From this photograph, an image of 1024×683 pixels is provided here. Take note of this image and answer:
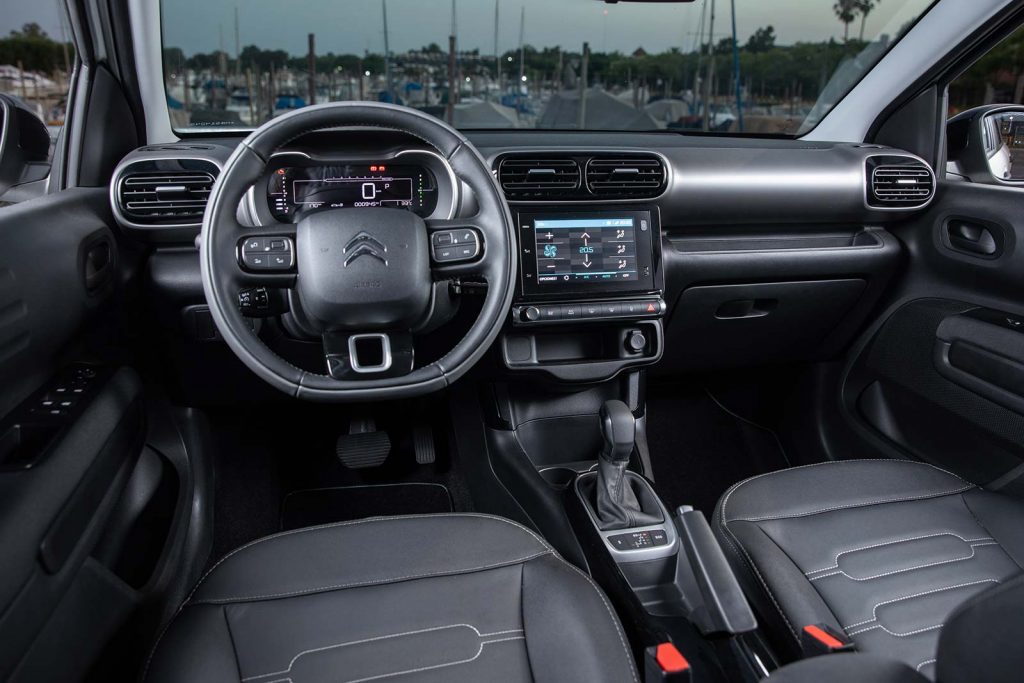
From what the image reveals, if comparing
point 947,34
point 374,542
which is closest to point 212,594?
point 374,542

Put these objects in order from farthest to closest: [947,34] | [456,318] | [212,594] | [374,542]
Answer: [947,34] < [456,318] < [374,542] < [212,594]

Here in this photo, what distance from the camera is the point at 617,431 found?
1.80 m

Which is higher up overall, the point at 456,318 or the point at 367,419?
the point at 456,318

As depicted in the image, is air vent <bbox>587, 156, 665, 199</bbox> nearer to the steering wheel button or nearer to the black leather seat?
the steering wheel button

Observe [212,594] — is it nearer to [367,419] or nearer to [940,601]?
[367,419]

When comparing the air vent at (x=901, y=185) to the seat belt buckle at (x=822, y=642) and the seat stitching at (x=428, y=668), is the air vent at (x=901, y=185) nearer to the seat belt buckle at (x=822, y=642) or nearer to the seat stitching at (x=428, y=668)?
the seat belt buckle at (x=822, y=642)

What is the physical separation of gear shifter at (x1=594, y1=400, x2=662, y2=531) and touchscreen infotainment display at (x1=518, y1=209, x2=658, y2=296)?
345mm

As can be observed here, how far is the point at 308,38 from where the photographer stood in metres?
2.44

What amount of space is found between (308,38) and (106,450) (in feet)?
5.08

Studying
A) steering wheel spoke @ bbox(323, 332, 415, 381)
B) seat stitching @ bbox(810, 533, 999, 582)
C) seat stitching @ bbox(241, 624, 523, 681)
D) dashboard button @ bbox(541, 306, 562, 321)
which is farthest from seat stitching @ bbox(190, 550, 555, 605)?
dashboard button @ bbox(541, 306, 562, 321)

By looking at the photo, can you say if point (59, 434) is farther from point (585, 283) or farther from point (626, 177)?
point (626, 177)

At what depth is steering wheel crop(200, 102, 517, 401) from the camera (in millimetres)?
1346

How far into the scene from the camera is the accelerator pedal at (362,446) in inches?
96.3

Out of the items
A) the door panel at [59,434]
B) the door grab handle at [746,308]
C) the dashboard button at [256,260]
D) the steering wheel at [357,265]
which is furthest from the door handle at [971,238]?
the door panel at [59,434]
